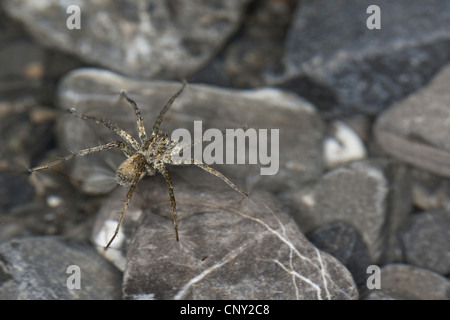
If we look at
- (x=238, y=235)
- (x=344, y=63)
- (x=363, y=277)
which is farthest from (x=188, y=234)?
(x=344, y=63)

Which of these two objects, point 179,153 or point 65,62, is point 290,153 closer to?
point 179,153

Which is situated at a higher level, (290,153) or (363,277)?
(290,153)

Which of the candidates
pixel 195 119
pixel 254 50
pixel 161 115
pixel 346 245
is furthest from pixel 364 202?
pixel 254 50

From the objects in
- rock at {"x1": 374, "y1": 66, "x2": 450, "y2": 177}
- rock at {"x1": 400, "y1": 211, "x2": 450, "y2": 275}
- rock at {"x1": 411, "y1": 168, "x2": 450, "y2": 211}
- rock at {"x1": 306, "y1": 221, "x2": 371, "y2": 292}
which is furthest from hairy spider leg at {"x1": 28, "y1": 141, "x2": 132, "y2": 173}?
rock at {"x1": 411, "y1": 168, "x2": 450, "y2": 211}

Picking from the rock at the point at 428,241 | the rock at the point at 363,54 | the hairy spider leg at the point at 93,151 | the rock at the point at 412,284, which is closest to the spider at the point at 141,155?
the hairy spider leg at the point at 93,151

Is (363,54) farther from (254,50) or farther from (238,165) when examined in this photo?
(238,165)
